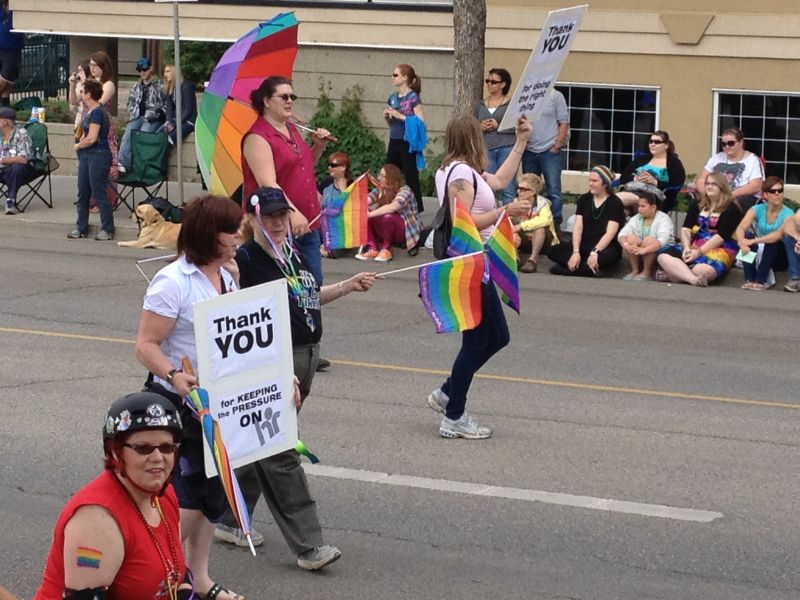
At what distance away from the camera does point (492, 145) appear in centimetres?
1766

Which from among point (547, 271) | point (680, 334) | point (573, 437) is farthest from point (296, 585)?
point (547, 271)

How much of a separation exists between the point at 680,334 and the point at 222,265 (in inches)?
280

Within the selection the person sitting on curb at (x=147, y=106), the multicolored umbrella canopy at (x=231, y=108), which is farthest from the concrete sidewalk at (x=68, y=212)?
the multicolored umbrella canopy at (x=231, y=108)

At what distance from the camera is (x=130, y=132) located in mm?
20406

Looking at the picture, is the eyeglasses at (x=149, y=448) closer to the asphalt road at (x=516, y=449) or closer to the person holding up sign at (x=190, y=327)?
the person holding up sign at (x=190, y=327)

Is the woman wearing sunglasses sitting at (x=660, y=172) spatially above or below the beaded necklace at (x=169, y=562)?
above

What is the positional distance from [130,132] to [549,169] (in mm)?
5711

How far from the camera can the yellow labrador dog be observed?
18.0 m

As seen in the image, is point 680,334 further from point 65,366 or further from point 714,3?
point 714,3

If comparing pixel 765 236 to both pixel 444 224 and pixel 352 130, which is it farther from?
pixel 352 130

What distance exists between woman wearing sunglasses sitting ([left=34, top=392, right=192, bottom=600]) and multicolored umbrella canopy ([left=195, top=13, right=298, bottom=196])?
557 cm

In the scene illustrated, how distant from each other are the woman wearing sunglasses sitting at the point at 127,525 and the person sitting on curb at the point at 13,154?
52.6 feet

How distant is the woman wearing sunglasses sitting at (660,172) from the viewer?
54.1 feet

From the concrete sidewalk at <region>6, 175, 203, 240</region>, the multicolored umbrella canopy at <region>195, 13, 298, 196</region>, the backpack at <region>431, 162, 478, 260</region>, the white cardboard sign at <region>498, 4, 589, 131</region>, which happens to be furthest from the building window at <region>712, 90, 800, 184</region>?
the backpack at <region>431, 162, 478, 260</region>
